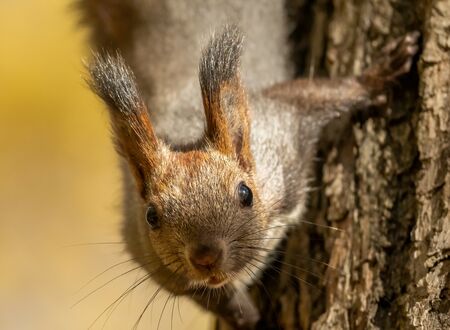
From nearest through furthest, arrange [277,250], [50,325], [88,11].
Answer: [277,250] < [88,11] < [50,325]

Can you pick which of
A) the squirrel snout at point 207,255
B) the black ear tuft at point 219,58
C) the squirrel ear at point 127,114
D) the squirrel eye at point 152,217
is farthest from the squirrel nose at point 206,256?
the black ear tuft at point 219,58

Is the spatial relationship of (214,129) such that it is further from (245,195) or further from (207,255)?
(207,255)

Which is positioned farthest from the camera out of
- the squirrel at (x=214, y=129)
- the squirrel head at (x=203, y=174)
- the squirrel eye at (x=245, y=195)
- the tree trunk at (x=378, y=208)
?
the squirrel eye at (x=245, y=195)

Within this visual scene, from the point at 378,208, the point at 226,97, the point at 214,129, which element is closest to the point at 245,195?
the point at 214,129

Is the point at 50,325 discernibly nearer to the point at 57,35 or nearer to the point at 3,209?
the point at 3,209

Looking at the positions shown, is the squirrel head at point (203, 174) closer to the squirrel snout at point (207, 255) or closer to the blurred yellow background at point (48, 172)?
the squirrel snout at point (207, 255)

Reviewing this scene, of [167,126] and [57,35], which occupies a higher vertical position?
[57,35]

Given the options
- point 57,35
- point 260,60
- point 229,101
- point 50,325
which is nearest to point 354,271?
point 229,101

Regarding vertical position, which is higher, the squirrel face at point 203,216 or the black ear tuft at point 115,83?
the black ear tuft at point 115,83
